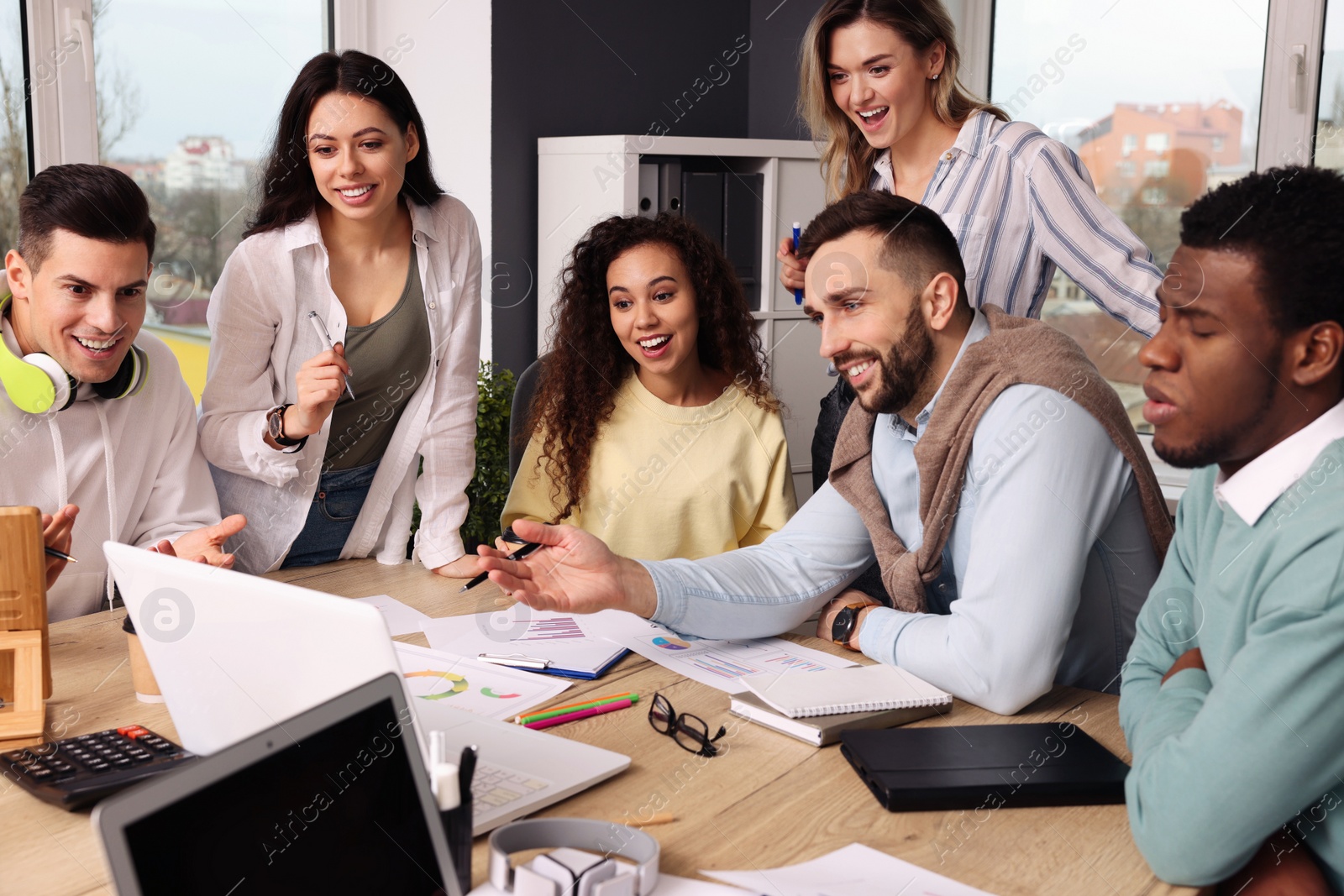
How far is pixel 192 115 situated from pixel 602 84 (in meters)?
1.42

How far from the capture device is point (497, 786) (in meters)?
1.22

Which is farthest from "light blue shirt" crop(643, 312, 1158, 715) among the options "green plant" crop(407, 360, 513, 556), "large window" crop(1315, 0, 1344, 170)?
"large window" crop(1315, 0, 1344, 170)

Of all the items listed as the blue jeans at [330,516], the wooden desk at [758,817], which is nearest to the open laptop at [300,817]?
the wooden desk at [758,817]

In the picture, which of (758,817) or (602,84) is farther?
(602,84)

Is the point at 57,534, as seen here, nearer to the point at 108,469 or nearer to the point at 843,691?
the point at 108,469

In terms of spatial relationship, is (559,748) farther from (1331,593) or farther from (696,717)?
(1331,593)

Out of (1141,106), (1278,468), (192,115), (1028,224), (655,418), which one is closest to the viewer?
(1278,468)

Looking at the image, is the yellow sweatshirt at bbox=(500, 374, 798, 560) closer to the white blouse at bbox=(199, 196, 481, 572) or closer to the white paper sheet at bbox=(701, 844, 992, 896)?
the white blouse at bbox=(199, 196, 481, 572)

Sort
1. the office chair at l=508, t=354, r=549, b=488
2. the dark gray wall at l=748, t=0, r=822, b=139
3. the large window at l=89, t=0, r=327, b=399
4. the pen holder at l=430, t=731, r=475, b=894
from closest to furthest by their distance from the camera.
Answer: the pen holder at l=430, t=731, r=475, b=894 → the office chair at l=508, t=354, r=549, b=488 → the large window at l=89, t=0, r=327, b=399 → the dark gray wall at l=748, t=0, r=822, b=139

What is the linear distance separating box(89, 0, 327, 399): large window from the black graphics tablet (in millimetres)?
2524

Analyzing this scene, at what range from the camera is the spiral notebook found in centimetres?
141

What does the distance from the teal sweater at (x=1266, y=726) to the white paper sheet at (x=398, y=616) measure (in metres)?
1.06

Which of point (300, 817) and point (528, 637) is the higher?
point (300, 817)

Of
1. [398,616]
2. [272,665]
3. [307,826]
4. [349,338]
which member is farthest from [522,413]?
[307,826]
